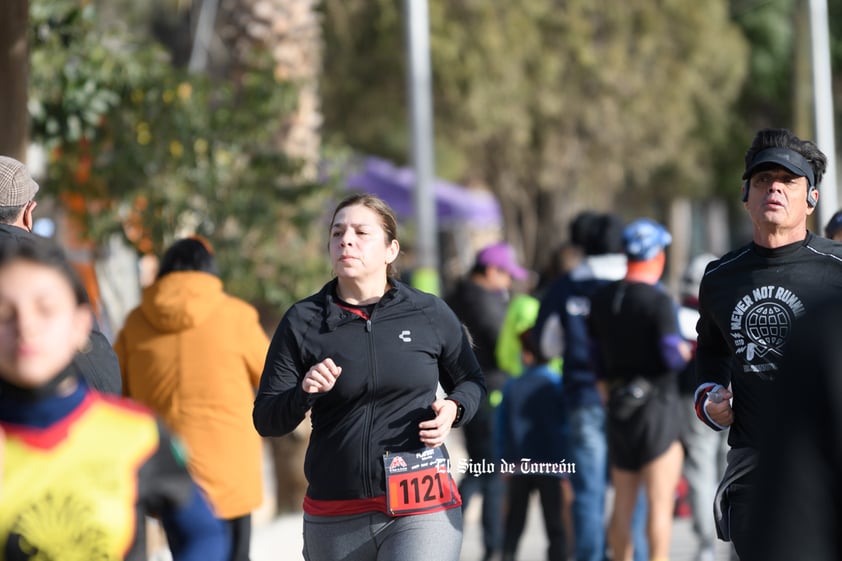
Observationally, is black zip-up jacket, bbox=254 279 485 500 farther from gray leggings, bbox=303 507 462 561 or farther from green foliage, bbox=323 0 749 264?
green foliage, bbox=323 0 749 264

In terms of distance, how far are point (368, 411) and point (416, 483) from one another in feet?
0.94

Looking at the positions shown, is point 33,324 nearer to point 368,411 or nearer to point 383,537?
point 368,411

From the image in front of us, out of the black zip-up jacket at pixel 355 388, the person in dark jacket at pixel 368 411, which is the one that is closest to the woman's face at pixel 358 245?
the person in dark jacket at pixel 368 411

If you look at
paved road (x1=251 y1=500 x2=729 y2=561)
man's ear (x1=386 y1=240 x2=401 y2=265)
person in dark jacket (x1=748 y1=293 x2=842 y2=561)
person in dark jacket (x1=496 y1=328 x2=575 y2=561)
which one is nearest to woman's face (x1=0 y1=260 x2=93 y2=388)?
person in dark jacket (x1=748 y1=293 x2=842 y2=561)

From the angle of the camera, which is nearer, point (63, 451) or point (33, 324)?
point (33, 324)

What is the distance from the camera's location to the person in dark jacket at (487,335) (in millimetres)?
9031

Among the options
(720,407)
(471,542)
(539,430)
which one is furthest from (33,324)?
(471,542)

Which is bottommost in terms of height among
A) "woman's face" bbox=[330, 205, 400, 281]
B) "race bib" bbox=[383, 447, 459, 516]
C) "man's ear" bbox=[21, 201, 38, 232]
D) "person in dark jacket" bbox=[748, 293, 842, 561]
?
"person in dark jacket" bbox=[748, 293, 842, 561]

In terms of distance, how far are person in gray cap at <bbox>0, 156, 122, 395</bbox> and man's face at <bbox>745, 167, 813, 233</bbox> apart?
7.34 ft

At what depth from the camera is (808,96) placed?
1444 cm

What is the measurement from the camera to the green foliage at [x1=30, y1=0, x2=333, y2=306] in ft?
32.2

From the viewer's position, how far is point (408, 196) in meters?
22.1

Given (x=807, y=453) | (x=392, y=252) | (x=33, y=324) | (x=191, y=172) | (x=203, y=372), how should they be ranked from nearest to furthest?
(x=807, y=453)
(x=33, y=324)
(x=392, y=252)
(x=203, y=372)
(x=191, y=172)

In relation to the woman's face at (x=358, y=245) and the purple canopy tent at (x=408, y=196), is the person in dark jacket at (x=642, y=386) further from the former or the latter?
the purple canopy tent at (x=408, y=196)
